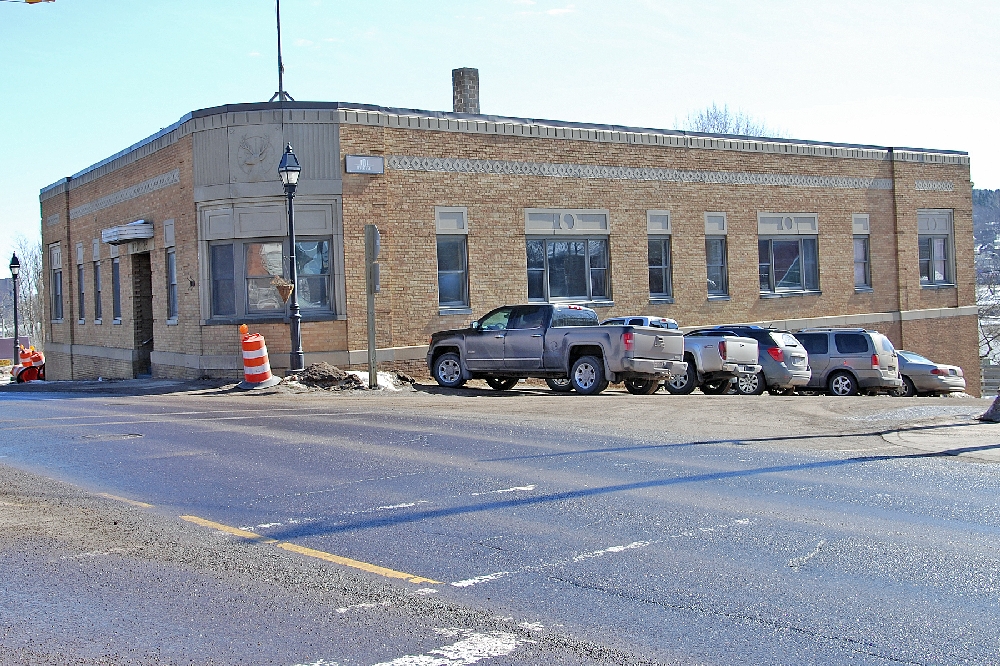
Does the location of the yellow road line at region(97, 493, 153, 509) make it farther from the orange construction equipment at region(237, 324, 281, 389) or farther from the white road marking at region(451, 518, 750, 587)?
the orange construction equipment at region(237, 324, 281, 389)

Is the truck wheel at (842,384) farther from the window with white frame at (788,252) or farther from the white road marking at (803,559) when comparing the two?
the white road marking at (803,559)

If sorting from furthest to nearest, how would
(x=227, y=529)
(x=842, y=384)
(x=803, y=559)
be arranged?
(x=842, y=384) < (x=227, y=529) < (x=803, y=559)

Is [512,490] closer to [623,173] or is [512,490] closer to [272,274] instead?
[272,274]

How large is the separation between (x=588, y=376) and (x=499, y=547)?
45.4ft

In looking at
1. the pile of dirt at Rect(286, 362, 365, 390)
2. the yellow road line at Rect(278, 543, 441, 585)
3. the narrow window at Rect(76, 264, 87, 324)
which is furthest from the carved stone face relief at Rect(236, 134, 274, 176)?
the yellow road line at Rect(278, 543, 441, 585)

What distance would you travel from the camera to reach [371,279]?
2253 cm

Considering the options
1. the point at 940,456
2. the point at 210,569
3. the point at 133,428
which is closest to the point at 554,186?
the point at 133,428

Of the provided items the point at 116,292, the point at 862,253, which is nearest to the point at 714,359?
the point at 862,253

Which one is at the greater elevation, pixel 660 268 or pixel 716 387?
pixel 660 268

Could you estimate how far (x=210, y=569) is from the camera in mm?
7176

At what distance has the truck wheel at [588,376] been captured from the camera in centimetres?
2120

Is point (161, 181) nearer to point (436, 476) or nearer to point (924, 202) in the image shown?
point (436, 476)

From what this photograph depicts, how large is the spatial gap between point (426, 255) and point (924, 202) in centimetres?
2049

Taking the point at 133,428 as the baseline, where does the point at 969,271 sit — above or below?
above
